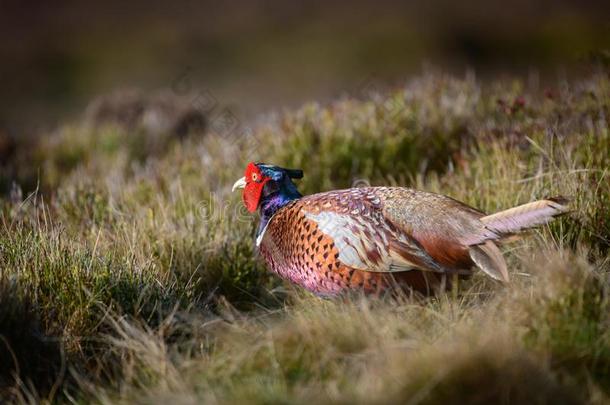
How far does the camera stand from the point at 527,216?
3.14 metres

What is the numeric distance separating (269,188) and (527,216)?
136 cm

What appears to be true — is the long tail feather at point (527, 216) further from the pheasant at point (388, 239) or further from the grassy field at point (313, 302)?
the grassy field at point (313, 302)

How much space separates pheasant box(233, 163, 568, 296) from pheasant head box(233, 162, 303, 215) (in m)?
0.22

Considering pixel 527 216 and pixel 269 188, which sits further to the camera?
pixel 269 188

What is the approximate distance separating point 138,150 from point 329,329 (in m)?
5.92

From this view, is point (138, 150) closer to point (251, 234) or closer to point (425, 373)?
point (251, 234)

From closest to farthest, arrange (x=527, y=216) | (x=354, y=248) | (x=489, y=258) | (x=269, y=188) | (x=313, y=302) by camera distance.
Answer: (x=527, y=216)
(x=489, y=258)
(x=354, y=248)
(x=313, y=302)
(x=269, y=188)

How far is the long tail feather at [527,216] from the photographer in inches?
122

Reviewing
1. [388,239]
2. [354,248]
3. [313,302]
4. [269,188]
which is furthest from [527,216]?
[269,188]

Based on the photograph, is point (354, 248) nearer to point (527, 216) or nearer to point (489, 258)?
point (489, 258)

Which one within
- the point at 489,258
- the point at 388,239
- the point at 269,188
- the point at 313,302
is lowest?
the point at 313,302

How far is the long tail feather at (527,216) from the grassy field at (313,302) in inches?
6.5

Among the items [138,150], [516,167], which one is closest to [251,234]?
[516,167]

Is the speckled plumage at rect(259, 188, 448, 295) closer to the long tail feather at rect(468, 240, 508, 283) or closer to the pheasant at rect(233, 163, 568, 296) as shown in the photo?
the pheasant at rect(233, 163, 568, 296)
